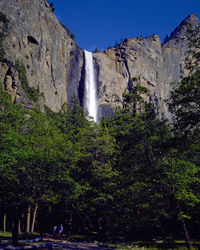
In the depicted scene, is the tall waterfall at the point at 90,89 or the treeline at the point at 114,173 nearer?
the treeline at the point at 114,173

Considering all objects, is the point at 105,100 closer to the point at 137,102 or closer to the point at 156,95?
the point at 156,95

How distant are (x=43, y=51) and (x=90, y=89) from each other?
22030 millimetres

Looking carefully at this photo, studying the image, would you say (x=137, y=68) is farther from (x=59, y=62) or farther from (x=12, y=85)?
(x=12, y=85)

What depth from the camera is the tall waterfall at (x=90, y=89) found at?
265ft

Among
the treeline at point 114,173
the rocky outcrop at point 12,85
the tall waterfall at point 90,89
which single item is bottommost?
the treeline at point 114,173

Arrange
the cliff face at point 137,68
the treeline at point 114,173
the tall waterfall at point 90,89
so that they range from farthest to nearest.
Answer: the cliff face at point 137,68 → the tall waterfall at point 90,89 → the treeline at point 114,173

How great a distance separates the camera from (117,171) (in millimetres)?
20656

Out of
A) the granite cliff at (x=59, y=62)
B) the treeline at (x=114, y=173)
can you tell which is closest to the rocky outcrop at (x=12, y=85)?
the granite cliff at (x=59, y=62)

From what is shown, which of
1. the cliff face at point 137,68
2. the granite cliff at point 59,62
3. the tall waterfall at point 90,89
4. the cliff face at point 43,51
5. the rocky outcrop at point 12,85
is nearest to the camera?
the rocky outcrop at point 12,85

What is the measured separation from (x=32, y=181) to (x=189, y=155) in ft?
37.2

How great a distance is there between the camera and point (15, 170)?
12.8 metres

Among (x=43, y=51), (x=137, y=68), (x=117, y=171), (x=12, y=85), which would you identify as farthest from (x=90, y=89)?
(x=117, y=171)

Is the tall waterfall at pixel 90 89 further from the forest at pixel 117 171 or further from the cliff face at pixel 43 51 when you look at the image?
the forest at pixel 117 171

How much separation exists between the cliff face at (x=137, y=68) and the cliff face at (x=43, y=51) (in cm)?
1196
